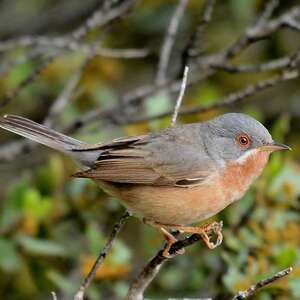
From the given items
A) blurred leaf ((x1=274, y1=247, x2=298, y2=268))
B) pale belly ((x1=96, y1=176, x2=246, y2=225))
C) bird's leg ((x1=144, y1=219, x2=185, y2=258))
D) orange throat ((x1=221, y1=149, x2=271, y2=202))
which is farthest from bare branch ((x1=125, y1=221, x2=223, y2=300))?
blurred leaf ((x1=274, y1=247, x2=298, y2=268))

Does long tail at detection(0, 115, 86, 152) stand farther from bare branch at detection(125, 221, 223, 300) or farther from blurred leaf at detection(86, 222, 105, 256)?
bare branch at detection(125, 221, 223, 300)

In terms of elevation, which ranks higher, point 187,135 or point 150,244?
point 187,135

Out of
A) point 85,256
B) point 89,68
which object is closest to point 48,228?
point 85,256

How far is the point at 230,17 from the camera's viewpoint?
295 inches

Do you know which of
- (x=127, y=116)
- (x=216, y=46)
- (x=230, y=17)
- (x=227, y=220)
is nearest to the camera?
(x=227, y=220)

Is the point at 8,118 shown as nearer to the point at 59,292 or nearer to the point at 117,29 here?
the point at 59,292

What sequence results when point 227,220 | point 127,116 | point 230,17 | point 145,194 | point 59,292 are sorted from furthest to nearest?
point 230,17
point 59,292
point 127,116
point 227,220
point 145,194

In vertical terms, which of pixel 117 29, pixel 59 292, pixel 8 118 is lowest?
pixel 59 292

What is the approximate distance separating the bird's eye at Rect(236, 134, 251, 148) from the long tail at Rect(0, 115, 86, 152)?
0.98 metres

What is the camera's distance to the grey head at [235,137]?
5.19 meters

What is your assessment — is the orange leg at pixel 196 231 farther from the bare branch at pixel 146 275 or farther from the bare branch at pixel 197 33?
the bare branch at pixel 197 33

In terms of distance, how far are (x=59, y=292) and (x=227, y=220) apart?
1.75 meters

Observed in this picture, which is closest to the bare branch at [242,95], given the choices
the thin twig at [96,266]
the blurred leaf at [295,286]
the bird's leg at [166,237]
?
the bird's leg at [166,237]

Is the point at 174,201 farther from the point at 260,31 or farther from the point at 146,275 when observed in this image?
the point at 260,31
